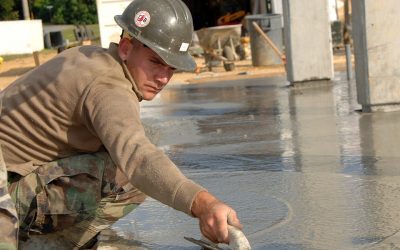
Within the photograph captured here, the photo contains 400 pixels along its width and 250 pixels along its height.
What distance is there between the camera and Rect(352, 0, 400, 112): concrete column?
10.1 meters

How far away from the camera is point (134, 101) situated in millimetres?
3955

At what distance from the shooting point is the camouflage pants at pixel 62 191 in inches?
169

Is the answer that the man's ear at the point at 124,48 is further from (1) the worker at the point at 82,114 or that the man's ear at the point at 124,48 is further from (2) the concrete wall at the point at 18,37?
(2) the concrete wall at the point at 18,37

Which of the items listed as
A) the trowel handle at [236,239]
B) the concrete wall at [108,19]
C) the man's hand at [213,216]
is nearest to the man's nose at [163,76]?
the man's hand at [213,216]

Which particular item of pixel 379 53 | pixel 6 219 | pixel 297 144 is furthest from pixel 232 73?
pixel 6 219

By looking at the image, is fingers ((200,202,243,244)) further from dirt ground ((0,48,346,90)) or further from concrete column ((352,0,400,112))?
dirt ground ((0,48,346,90))

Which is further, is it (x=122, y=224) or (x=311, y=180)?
Result: (x=311, y=180)

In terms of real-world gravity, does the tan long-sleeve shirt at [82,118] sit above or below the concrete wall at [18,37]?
Result: above

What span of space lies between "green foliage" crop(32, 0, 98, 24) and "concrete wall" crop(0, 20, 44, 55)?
16850 mm

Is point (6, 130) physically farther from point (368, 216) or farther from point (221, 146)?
point (221, 146)

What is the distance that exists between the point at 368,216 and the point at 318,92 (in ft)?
27.5

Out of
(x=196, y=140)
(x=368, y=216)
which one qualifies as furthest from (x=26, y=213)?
(x=196, y=140)

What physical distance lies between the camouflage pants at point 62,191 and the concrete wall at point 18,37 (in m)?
36.5

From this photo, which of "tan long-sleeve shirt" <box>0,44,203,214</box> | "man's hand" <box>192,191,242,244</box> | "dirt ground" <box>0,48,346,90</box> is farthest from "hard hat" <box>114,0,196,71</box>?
"dirt ground" <box>0,48,346,90</box>
